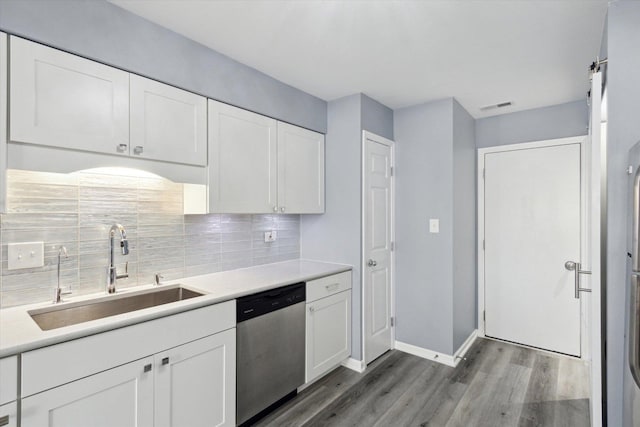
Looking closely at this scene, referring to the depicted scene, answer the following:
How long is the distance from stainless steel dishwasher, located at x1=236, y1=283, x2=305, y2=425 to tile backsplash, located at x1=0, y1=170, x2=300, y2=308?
2.07 ft

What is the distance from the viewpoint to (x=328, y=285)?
8.72 ft

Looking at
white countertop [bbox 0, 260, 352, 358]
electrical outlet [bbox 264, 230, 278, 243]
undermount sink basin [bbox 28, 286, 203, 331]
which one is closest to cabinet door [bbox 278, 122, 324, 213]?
electrical outlet [bbox 264, 230, 278, 243]

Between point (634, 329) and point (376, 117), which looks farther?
point (376, 117)

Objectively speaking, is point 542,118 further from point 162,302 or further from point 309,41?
point 162,302

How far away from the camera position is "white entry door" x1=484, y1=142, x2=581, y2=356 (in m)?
3.14

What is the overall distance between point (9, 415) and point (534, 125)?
167 inches

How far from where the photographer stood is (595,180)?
163 cm

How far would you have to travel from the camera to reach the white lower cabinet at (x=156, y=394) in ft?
4.28

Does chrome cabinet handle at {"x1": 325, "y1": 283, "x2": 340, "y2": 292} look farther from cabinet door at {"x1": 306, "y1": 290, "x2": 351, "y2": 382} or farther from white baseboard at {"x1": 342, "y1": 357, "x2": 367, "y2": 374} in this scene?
white baseboard at {"x1": 342, "y1": 357, "x2": 367, "y2": 374}

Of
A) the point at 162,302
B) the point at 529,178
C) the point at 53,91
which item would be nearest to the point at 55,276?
the point at 162,302

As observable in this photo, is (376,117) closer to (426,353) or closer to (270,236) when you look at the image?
(270,236)

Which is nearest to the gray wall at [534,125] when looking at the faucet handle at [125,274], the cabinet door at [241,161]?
the cabinet door at [241,161]

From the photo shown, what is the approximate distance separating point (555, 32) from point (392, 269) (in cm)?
224

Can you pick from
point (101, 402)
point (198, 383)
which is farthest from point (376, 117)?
point (101, 402)
